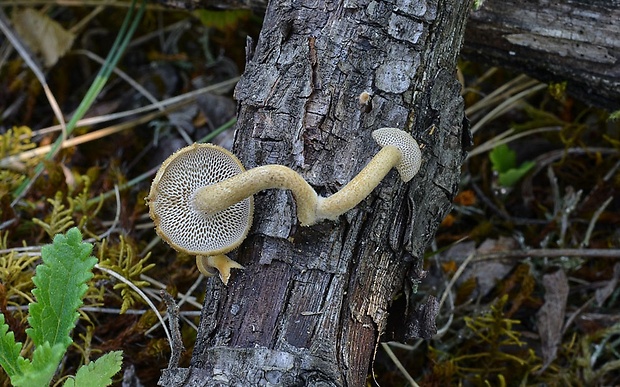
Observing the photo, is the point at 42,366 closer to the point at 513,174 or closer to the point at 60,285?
the point at 60,285

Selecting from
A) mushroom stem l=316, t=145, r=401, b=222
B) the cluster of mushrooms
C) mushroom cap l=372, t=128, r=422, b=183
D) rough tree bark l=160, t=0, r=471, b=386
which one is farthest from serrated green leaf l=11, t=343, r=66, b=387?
mushroom cap l=372, t=128, r=422, b=183

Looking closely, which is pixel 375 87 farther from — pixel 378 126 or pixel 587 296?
pixel 587 296

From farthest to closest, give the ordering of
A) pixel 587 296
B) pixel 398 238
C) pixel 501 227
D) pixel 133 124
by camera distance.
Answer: pixel 133 124 → pixel 501 227 → pixel 587 296 → pixel 398 238

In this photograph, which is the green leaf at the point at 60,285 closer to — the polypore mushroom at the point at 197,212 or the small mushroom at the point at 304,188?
the polypore mushroom at the point at 197,212

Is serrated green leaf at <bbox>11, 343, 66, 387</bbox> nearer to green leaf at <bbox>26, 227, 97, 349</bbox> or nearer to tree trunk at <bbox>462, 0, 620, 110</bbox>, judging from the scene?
green leaf at <bbox>26, 227, 97, 349</bbox>

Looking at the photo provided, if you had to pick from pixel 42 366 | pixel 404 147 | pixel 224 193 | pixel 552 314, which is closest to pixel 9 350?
pixel 42 366

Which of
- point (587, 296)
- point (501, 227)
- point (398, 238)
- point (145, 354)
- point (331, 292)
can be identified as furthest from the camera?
point (501, 227)

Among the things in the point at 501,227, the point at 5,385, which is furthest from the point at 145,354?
the point at 501,227
